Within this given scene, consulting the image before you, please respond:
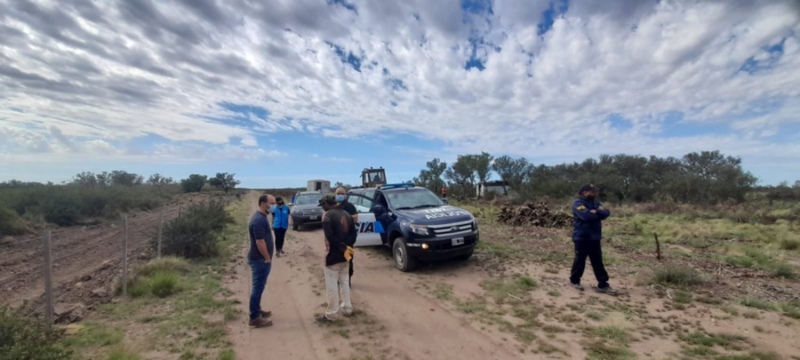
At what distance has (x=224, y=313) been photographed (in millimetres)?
5996

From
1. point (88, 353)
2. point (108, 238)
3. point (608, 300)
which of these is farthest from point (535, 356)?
point (108, 238)

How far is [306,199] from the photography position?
18297 mm

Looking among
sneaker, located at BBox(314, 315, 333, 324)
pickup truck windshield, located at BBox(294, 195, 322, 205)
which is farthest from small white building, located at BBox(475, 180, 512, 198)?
sneaker, located at BBox(314, 315, 333, 324)

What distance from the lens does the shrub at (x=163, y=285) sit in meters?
7.01

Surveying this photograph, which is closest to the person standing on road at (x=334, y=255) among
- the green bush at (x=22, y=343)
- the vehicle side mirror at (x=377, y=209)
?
the green bush at (x=22, y=343)

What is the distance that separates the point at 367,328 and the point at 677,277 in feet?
18.3

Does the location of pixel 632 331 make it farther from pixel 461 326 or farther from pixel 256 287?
pixel 256 287

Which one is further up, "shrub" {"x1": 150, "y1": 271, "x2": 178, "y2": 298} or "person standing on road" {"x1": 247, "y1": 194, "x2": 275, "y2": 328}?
"person standing on road" {"x1": 247, "y1": 194, "x2": 275, "y2": 328}

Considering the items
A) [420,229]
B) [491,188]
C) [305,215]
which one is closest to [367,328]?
[420,229]

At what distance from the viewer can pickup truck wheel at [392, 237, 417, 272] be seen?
8.24m

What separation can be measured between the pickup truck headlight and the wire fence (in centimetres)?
525

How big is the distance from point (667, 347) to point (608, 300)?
1.71 metres

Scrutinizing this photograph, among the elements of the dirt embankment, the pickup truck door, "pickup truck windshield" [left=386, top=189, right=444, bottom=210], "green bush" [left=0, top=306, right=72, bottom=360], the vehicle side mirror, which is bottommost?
the dirt embankment

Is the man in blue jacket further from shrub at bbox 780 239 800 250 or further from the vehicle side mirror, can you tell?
shrub at bbox 780 239 800 250
